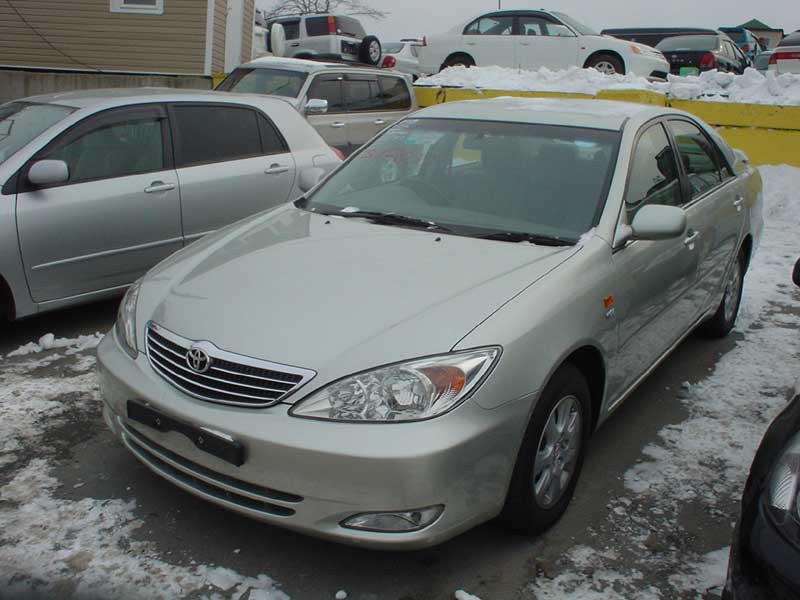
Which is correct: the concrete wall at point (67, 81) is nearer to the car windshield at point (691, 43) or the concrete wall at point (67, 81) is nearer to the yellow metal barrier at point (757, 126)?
the yellow metal barrier at point (757, 126)

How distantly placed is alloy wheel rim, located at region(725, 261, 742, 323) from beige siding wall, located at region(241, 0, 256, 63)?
48.0 feet

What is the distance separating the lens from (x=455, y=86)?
13.4m

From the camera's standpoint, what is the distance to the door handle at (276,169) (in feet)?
20.6

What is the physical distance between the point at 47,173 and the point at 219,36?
13137 mm

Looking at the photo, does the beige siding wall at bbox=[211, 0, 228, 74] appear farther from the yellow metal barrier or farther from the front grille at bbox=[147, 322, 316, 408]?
the front grille at bbox=[147, 322, 316, 408]

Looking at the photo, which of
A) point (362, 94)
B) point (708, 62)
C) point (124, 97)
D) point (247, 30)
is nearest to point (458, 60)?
point (247, 30)

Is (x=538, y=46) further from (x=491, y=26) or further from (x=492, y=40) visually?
(x=491, y=26)

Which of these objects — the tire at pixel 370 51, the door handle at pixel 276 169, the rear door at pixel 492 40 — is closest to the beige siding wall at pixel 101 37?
the tire at pixel 370 51

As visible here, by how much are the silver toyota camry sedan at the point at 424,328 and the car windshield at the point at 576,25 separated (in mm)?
13965

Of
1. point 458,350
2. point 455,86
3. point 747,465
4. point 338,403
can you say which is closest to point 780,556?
point 458,350

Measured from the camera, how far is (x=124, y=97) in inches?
221

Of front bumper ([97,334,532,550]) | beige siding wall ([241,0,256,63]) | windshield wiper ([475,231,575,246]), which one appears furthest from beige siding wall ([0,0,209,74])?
front bumper ([97,334,532,550])

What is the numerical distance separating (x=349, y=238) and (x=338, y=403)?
1.15 metres

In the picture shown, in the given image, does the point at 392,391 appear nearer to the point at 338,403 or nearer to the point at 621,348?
the point at 338,403
